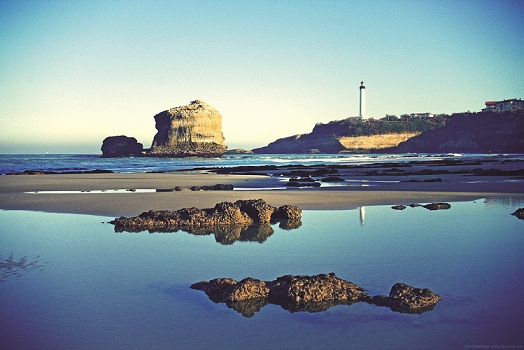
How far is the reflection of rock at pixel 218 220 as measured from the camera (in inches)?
377

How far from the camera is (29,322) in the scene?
446cm

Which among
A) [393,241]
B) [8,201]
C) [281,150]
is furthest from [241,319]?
[281,150]

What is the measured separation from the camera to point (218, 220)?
32.9ft

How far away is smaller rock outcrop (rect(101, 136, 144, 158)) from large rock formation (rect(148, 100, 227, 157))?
439cm

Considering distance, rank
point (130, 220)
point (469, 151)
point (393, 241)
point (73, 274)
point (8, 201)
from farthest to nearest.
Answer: point (469, 151), point (8, 201), point (130, 220), point (393, 241), point (73, 274)

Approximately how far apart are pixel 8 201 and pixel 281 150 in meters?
178

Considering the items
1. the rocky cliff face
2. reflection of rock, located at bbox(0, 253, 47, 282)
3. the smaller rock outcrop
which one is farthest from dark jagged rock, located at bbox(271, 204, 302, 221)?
the rocky cliff face

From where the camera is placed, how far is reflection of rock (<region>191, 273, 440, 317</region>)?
479 centimetres

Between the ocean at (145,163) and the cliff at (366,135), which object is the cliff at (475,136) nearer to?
the cliff at (366,135)

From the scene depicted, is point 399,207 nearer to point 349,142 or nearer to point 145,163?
point 145,163

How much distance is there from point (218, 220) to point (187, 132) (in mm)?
118622

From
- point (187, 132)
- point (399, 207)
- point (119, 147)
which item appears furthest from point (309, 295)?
point (187, 132)

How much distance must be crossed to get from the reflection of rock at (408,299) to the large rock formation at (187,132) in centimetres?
11584

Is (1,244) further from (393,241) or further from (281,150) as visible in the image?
(281,150)
